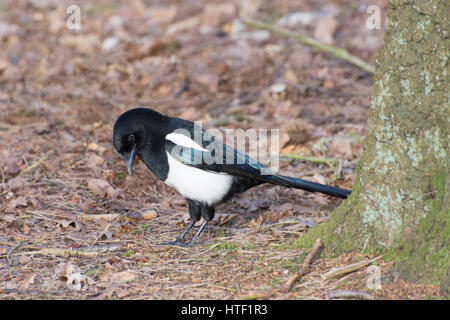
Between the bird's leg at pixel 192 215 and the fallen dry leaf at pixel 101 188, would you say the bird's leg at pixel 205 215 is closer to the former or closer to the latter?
the bird's leg at pixel 192 215

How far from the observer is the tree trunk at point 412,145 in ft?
7.86

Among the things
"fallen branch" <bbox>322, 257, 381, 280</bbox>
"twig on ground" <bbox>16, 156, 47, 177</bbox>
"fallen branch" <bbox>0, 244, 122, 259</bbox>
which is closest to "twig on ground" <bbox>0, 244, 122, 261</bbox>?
"fallen branch" <bbox>0, 244, 122, 259</bbox>

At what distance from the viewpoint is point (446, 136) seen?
2436 millimetres

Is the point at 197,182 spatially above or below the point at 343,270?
above

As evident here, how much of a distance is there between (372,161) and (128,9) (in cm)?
586

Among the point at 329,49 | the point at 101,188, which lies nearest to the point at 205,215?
the point at 101,188

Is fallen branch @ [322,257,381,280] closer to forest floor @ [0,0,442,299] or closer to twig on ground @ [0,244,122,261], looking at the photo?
forest floor @ [0,0,442,299]

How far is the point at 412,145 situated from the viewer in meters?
2.48

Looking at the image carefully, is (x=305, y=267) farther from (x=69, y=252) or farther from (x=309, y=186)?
(x=69, y=252)

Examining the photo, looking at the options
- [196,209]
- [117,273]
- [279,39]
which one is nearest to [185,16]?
[279,39]

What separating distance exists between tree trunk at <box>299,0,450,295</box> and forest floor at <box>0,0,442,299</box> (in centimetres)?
16

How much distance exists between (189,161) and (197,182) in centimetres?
15

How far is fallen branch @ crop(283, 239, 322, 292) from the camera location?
2.52 m
